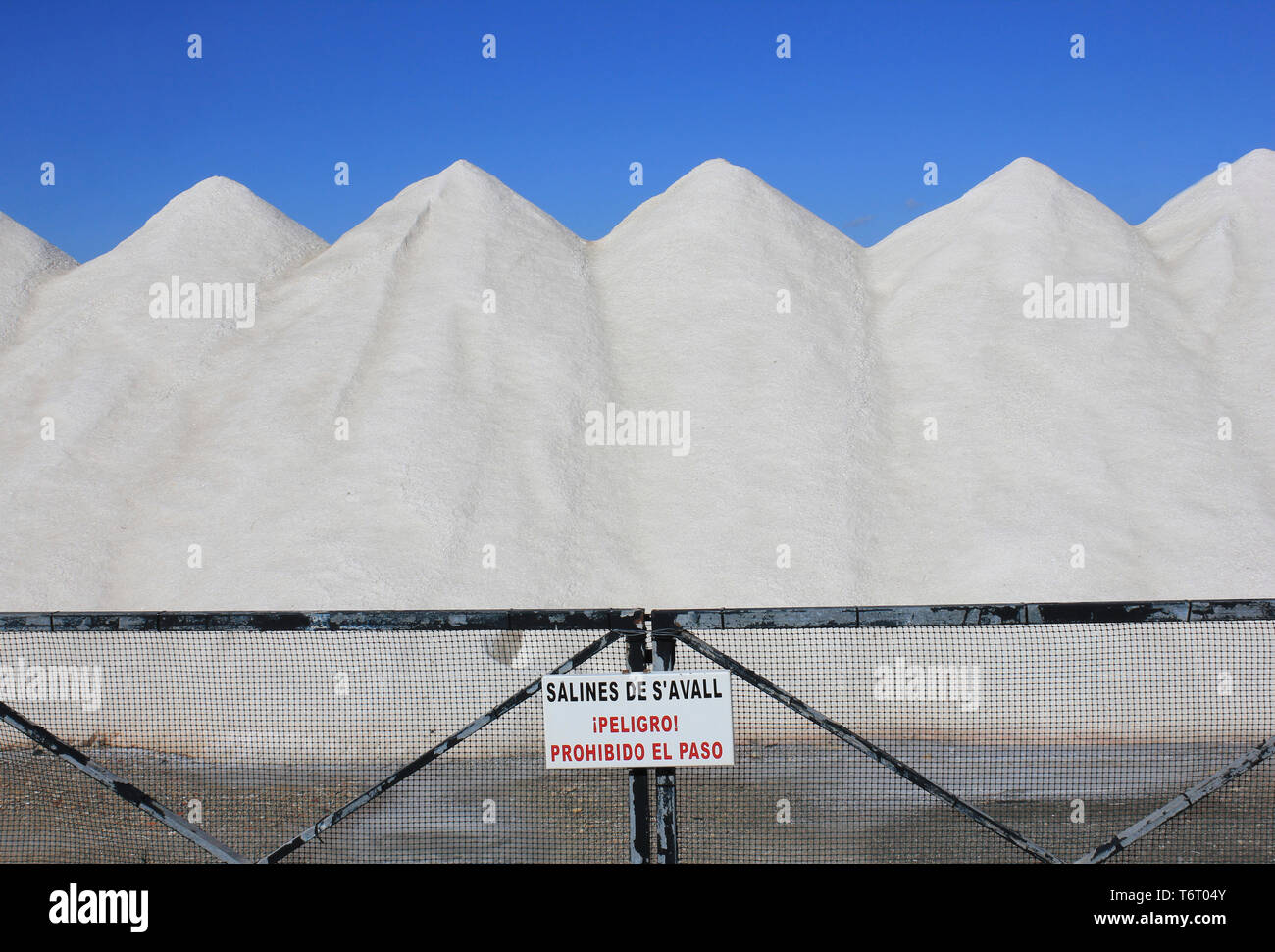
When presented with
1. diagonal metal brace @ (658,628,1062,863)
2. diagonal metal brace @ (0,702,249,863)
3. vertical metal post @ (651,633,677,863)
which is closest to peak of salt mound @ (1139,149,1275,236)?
diagonal metal brace @ (658,628,1062,863)

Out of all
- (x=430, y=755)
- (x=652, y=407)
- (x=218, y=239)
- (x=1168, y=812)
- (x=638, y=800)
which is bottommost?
(x=1168, y=812)

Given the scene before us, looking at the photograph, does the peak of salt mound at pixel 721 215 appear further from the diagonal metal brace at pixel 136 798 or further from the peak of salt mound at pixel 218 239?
the diagonal metal brace at pixel 136 798

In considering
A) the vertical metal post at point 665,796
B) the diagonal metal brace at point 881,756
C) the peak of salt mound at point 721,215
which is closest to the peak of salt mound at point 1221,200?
the peak of salt mound at point 721,215

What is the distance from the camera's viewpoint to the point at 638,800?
4.94 meters

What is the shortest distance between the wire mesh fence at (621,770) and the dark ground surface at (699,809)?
4cm

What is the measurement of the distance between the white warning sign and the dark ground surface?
3404 mm

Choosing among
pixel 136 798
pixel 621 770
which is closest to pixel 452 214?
pixel 621 770

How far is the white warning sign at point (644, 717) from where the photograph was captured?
4.80 metres

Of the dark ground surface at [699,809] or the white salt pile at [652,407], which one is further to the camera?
the white salt pile at [652,407]

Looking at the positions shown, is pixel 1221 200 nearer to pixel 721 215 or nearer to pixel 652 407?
pixel 721 215

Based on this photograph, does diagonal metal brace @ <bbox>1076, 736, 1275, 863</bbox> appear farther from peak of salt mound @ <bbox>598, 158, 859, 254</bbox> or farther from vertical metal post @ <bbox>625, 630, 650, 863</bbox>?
peak of salt mound @ <bbox>598, 158, 859, 254</bbox>

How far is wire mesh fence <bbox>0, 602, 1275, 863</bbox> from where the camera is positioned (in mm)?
8570

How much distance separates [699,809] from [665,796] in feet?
15.6
